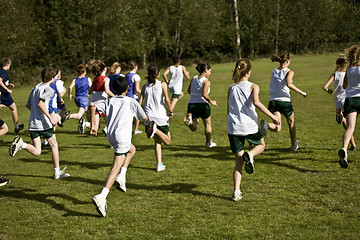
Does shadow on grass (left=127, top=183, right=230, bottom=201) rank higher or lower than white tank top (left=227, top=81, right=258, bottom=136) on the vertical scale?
lower

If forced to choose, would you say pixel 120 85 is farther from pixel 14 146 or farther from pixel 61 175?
pixel 61 175

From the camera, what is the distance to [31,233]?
225 inches

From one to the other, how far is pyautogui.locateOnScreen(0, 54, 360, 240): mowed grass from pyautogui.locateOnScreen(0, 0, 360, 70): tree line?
112 ft

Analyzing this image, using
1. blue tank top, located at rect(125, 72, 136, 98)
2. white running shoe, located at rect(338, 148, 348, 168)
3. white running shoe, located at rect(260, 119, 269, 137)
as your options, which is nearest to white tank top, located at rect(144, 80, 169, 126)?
white running shoe, located at rect(260, 119, 269, 137)

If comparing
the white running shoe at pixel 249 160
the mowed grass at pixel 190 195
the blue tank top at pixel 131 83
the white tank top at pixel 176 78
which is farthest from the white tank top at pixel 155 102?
the white tank top at pixel 176 78

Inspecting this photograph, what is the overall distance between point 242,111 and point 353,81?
8.45 feet

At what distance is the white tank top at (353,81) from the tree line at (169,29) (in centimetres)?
3767

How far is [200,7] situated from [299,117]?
43.5 m

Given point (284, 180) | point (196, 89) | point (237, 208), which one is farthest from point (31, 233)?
point (196, 89)

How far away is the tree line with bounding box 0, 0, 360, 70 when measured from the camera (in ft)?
144

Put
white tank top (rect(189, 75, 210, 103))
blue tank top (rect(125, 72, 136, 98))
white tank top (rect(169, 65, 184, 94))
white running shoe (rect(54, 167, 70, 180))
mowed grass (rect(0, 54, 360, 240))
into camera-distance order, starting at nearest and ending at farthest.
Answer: mowed grass (rect(0, 54, 360, 240)), white running shoe (rect(54, 167, 70, 180)), white tank top (rect(189, 75, 210, 103)), blue tank top (rect(125, 72, 136, 98)), white tank top (rect(169, 65, 184, 94))

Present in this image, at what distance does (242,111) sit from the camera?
21.6ft

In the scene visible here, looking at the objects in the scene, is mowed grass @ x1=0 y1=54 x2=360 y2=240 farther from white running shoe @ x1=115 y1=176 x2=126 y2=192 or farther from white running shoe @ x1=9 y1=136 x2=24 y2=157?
white running shoe @ x1=9 y1=136 x2=24 y2=157

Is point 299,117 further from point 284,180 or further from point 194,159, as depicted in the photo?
point 284,180
